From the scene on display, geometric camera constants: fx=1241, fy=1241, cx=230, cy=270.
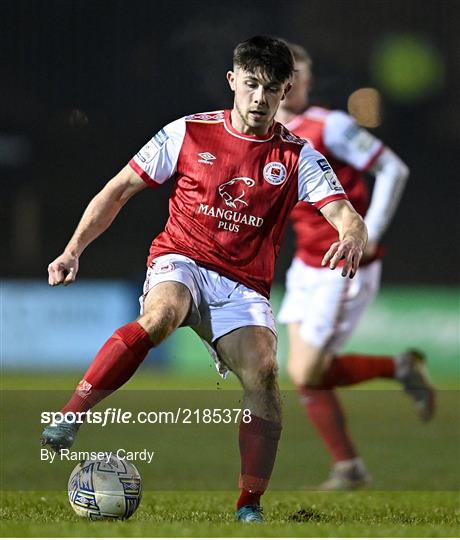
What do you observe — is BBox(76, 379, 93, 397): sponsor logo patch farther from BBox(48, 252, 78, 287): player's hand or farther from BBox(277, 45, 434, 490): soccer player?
BBox(277, 45, 434, 490): soccer player

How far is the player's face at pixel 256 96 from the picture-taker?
17.6ft

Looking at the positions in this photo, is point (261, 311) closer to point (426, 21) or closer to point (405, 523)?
point (405, 523)

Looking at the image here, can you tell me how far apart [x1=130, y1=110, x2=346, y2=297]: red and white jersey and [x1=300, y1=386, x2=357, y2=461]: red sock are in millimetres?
2404

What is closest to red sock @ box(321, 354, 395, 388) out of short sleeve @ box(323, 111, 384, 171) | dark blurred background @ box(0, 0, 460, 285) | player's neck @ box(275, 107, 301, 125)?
short sleeve @ box(323, 111, 384, 171)

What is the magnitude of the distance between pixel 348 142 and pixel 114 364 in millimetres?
3479

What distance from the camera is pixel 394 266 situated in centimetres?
1511

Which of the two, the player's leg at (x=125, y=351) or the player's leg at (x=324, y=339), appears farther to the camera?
the player's leg at (x=324, y=339)

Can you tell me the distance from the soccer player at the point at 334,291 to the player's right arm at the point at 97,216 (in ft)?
8.52

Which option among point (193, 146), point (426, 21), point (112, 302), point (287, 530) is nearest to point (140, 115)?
point (112, 302)

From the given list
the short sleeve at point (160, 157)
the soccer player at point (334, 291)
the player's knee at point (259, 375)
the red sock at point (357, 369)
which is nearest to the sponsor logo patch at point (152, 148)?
the short sleeve at point (160, 157)

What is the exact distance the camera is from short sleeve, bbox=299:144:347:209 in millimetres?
5527

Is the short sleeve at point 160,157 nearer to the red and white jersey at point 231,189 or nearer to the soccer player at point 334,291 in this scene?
the red and white jersey at point 231,189

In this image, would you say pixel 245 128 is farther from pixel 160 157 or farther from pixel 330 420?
pixel 330 420

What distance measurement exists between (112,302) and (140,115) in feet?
7.50
